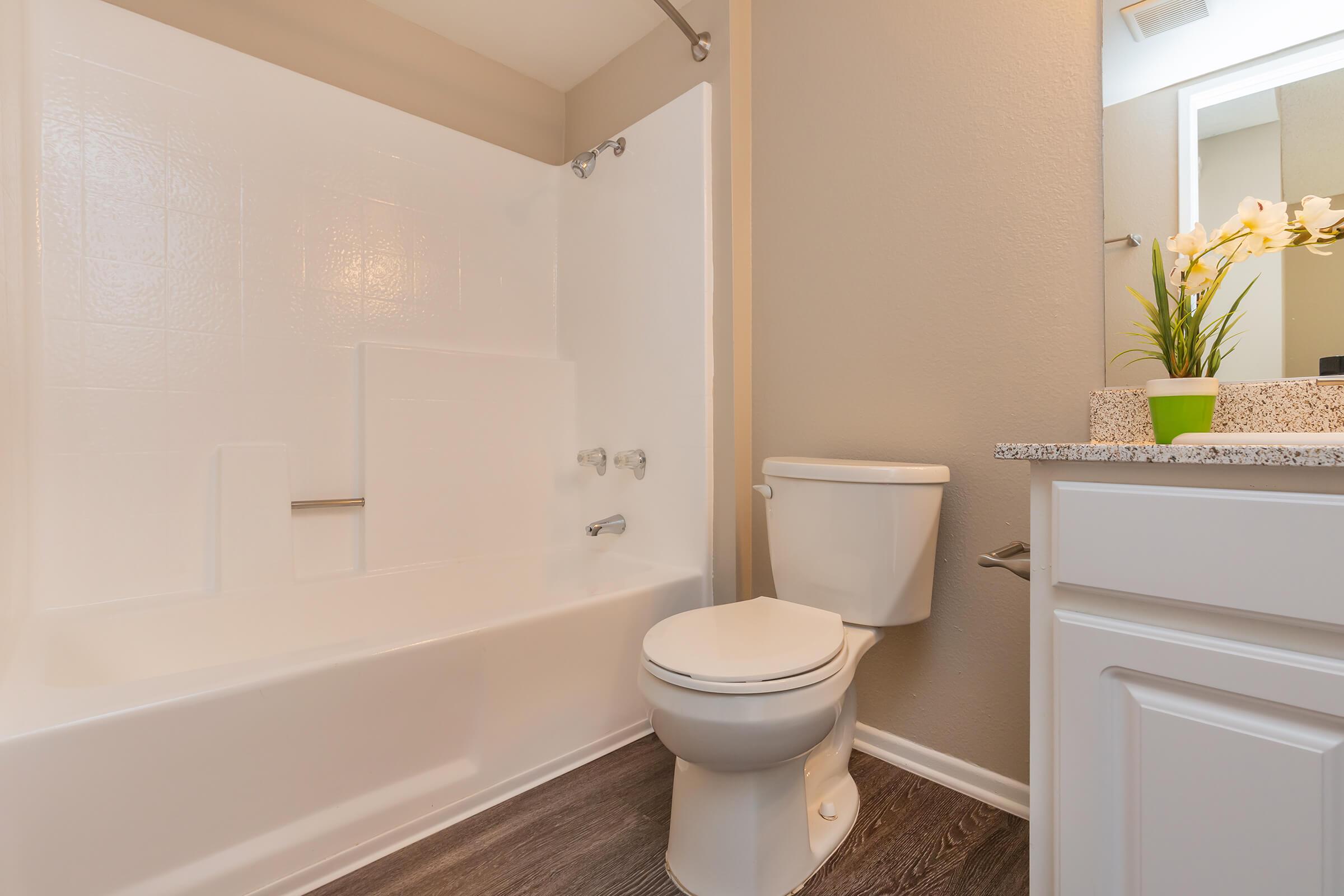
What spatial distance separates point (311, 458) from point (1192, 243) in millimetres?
2157

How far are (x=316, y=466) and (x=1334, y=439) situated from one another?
7.29 feet

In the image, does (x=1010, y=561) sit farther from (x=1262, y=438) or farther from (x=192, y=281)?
(x=192, y=281)

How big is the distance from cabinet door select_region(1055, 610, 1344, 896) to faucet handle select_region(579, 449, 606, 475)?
162 centimetres

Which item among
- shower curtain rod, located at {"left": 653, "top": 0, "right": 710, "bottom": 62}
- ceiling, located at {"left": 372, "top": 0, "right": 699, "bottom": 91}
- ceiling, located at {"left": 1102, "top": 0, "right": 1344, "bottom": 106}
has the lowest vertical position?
ceiling, located at {"left": 1102, "top": 0, "right": 1344, "bottom": 106}

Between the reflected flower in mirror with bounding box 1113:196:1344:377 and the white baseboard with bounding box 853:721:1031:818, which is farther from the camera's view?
the white baseboard with bounding box 853:721:1031:818

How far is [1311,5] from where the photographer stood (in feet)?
3.52

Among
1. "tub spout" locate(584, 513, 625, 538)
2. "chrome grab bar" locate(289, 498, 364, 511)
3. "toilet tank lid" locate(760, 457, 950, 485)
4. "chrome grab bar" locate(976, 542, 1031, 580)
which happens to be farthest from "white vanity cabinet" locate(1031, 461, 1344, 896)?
"chrome grab bar" locate(289, 498, 364, 511)

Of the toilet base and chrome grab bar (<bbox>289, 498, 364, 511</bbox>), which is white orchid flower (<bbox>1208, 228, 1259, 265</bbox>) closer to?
the toilet base

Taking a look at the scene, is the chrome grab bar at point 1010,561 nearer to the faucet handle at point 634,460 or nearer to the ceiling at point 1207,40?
the ceiling at point 1207,40

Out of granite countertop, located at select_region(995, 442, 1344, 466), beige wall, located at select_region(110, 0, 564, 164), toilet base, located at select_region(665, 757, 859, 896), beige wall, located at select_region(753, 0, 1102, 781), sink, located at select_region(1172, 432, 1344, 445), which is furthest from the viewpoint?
beige wall, located at select_region(110, 0, 564, 164)

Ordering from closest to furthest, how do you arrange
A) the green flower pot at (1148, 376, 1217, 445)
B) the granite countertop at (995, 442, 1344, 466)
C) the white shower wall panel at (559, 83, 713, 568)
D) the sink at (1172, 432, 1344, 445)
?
the granite countertop at (995, 442, 1344, 466) → the sink at (1172, 432, 1344, 445) → the green flower pot at (1148, 376, 1217, 445) → the white shower wall panel at (559, 83, 713, 568)

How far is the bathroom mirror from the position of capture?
106cm

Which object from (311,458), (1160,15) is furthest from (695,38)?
(311,458)

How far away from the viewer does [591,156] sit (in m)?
2.23
